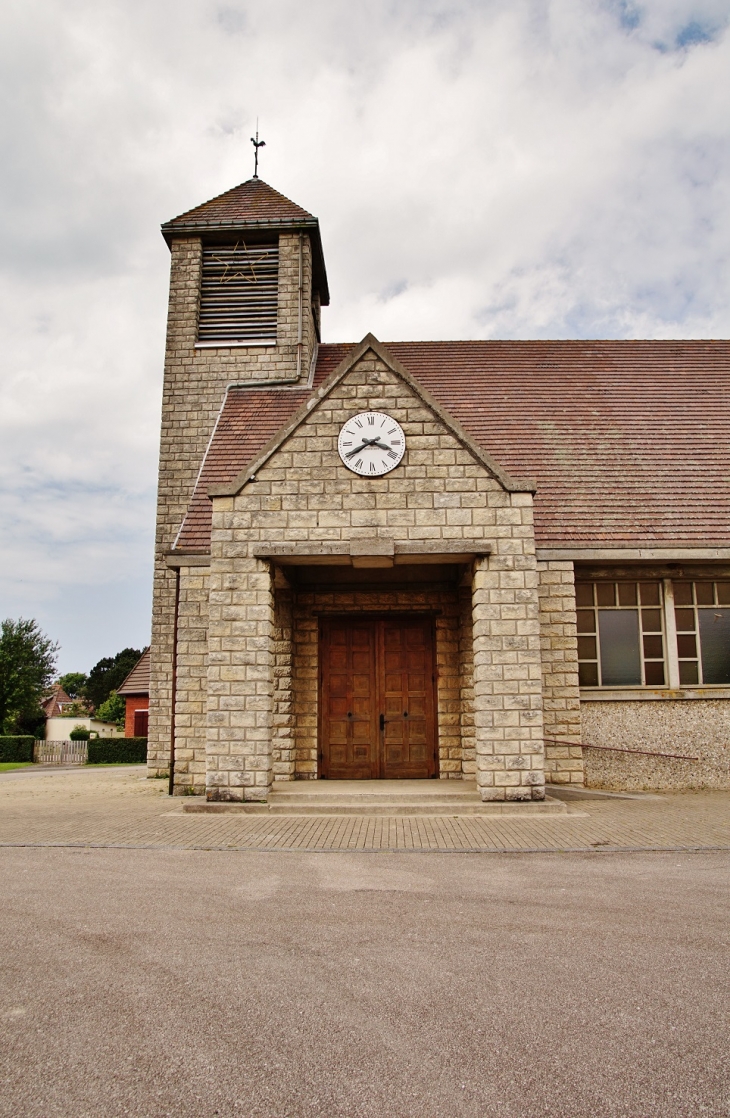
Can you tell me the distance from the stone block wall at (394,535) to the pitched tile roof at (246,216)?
382 inches

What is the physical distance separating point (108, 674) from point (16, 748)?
172 ft

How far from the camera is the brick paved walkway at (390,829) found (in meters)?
8.88

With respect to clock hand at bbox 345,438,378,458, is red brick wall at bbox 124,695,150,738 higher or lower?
lower

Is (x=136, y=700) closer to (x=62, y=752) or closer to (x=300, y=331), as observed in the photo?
(x=62, y=752)

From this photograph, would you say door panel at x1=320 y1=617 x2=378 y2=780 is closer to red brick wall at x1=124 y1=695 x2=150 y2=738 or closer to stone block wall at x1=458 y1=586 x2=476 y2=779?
stone block wall at x1=458 y1=586 x2=476 y2=779

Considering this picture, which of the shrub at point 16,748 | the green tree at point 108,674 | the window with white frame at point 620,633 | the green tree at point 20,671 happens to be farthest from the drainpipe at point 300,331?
the green tree at point 108,674

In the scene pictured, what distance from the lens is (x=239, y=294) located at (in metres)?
20.0

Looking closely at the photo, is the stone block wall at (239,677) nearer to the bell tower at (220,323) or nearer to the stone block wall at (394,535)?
the stone block wall at (394,535)

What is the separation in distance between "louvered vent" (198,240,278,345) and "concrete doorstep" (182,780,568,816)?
1169cm

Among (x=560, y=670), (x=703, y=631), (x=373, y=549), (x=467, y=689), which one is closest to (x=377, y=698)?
(x=467, y=689)

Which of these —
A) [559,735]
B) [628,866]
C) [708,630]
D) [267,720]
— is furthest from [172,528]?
[628,866]

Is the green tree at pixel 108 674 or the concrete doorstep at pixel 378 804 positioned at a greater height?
the green tree at pixel 108 674

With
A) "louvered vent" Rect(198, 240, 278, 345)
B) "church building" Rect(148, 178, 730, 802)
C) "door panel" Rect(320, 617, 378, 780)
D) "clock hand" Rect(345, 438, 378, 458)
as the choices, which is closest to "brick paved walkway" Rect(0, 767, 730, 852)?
"church building" Rect(148, 178, 730, 802)

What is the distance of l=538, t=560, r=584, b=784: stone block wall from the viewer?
1340 centimetres
